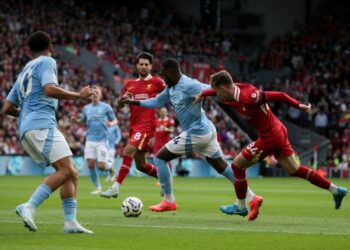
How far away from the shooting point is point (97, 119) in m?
23.0

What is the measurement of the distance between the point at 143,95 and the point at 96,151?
5.20 m

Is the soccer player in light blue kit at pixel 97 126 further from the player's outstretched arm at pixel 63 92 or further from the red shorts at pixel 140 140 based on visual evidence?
the player's outstretched arm at pixel 63 92

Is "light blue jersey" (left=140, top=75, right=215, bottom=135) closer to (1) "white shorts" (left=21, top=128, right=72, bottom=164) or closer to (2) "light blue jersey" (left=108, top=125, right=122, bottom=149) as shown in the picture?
(1) "white shorts" (left=21, top=128, right=72, bottom=164)

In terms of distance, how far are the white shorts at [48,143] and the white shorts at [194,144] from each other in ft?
13.4

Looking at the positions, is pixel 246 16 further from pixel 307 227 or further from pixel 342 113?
pixel 307 227

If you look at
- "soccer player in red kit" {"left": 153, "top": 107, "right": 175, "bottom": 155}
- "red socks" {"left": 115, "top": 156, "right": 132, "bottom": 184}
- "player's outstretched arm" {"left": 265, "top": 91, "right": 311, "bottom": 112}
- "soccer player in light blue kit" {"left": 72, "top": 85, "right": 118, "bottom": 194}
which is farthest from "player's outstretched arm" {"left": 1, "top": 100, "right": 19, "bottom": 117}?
"soccer player in red kit" {"left": 153, "top": 107, "right": 175, "bottom": 155}

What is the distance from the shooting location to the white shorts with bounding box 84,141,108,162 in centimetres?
2258

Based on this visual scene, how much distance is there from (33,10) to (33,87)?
103 feet

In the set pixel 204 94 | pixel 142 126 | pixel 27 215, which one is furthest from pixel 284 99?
pixel 142 126

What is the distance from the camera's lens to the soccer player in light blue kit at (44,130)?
10742 mm

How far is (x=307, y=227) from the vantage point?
482 inches

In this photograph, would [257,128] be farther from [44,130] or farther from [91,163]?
[91,163]

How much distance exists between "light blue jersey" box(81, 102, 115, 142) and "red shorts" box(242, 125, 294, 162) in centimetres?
989

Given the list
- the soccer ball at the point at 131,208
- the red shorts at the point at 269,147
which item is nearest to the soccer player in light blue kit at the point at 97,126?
the soccer ball at the point at 131,208
